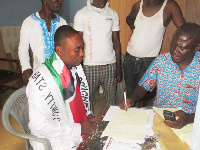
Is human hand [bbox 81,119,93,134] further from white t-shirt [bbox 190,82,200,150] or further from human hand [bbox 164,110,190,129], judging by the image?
white t-shirt [bbox 190,82,200,150]

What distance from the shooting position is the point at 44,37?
84.3 inches

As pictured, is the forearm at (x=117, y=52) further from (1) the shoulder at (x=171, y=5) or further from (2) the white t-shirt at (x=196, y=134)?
(2) the white t-shirt at (x=196, y=134)

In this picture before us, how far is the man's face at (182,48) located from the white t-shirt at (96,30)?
1.00 m

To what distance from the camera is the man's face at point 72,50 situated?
1.41 m

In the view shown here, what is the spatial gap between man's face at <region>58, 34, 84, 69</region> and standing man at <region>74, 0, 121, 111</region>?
91 cm

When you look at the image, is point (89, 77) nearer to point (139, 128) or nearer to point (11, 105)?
point (11, 105)

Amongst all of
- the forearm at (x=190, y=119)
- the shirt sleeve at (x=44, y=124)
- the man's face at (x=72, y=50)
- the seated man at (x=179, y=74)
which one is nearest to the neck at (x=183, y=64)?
the seated man at (x=179, y=74)

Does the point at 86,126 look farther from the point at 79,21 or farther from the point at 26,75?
the point at 79,21

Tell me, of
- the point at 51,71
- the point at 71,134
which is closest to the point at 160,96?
the point at 71,134

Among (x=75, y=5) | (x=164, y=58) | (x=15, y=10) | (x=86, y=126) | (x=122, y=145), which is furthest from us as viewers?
(x=75, y=5)

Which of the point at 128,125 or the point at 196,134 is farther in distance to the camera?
the point at 128,125

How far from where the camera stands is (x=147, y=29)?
2213mm

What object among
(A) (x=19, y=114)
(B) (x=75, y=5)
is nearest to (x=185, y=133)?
(A) (x=19, y=114)

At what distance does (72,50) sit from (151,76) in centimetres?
73
